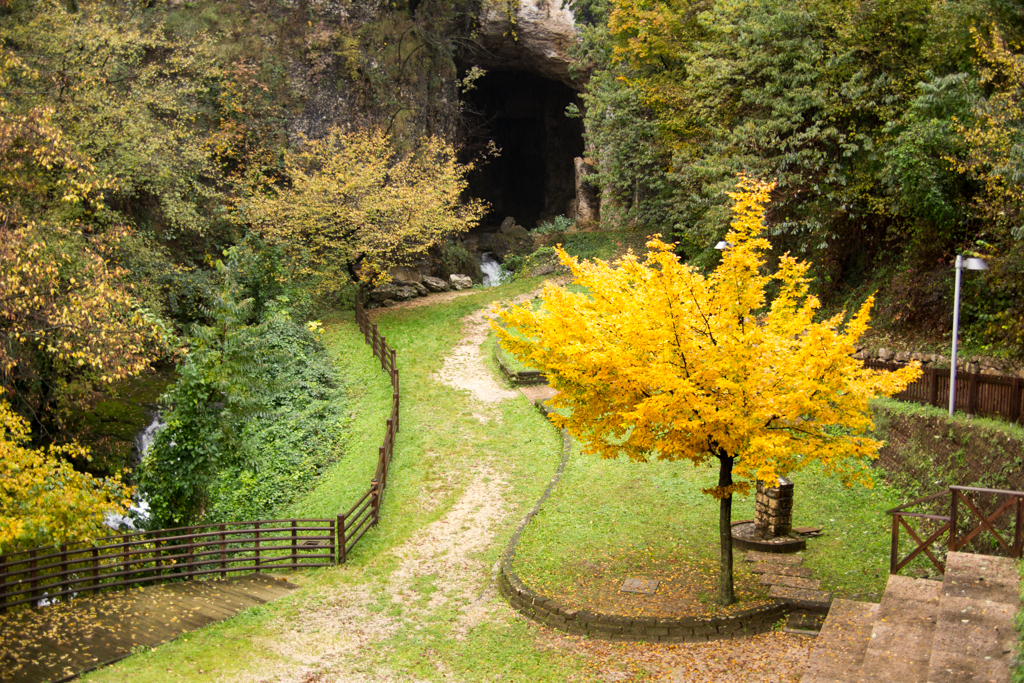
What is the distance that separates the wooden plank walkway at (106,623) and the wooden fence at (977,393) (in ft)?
44.3

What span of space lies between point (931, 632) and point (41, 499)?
42.8ft

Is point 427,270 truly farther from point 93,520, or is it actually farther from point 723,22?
point 93,520

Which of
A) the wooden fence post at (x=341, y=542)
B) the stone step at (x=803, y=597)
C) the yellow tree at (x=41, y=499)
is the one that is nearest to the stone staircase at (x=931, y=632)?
the stone step at (x=803, y=597)

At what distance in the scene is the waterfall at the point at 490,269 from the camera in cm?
4373

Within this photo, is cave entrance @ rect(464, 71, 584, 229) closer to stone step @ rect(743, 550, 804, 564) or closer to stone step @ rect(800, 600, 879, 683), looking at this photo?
stone step @ rect(743, 550, 804, 564)

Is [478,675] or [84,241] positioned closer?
[478,675]

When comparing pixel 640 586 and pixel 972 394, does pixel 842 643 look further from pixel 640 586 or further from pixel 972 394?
pixel 972 394

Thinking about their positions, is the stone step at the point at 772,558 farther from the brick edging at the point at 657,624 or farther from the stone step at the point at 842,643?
the stone step at the point at 842,643

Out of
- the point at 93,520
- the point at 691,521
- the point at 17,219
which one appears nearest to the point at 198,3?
the point at 17,219

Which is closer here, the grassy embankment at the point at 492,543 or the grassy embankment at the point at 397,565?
the grassy embankment at the point at 397,565

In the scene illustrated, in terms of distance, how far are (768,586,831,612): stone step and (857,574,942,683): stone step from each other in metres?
1.15

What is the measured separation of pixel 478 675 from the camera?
38.0 ft

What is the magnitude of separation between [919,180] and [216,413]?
17298mm

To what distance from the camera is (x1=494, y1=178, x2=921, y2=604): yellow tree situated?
11156mm
